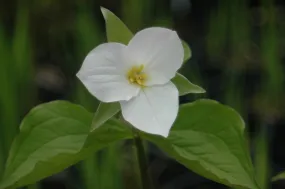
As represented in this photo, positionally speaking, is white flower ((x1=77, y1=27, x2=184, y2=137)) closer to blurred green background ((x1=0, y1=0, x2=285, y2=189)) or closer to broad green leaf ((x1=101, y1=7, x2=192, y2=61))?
broad green leaf ((x1=101, y1=7, x2=192, y2=61))

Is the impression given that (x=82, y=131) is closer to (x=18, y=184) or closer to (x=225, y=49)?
(x=18, y=184)

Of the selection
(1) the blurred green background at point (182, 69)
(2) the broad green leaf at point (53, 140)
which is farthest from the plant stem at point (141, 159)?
(1) the blurred green background at point (182, 69)

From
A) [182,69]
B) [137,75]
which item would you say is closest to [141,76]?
[137,75]

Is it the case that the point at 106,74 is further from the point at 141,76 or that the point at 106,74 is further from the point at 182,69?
the point at 182,69

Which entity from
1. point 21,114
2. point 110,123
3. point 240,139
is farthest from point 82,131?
point 21,114

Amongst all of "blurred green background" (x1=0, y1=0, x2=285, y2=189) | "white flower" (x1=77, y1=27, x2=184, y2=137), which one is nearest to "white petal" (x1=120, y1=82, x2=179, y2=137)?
"white flower" (x1=77, y1=27, x2=184, y2=137)
